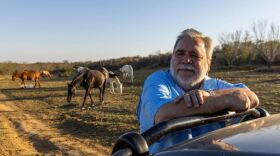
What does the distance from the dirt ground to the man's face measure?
690cm

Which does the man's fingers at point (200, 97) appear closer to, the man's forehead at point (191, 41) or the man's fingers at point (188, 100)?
the man's fingers at point (188, 100)

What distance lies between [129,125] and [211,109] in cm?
1000

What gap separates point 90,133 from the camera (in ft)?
40.4

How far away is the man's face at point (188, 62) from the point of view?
320 centimetres

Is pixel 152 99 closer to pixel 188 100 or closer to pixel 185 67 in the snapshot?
pixel 188 100

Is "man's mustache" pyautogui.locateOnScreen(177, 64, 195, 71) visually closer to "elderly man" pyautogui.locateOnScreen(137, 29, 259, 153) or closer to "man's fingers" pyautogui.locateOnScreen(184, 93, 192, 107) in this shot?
"elderly man" pyautogui.locateOnScreen(137, 29, 259, 153)

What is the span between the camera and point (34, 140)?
11.7 m

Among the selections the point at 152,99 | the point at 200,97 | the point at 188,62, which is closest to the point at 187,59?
the point at 188,62

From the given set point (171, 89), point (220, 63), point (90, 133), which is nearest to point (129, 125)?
point (90, 133)

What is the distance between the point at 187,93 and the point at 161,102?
0.65 feet

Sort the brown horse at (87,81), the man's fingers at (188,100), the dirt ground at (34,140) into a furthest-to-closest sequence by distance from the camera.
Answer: the brown horse at (87,81) → the dirt ground at (34,140) → the man's fingers at (188,100)

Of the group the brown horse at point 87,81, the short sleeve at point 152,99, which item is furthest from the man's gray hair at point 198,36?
the brown horse at point 87,81

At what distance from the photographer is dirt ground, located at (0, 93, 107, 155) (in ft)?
33.2

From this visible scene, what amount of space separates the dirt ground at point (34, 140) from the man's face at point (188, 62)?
6903mm
